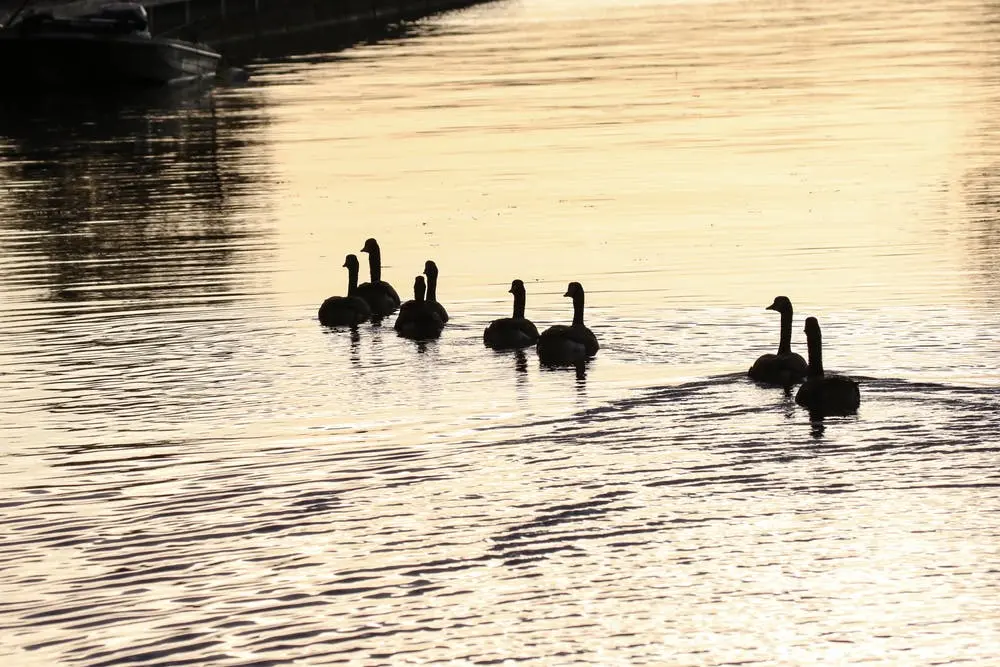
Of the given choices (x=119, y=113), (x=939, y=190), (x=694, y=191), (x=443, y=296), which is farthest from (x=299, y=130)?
(x=443, y=296)

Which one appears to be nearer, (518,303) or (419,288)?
(518,303)

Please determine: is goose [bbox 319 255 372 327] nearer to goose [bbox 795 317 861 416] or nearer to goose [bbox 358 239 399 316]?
goose [bbox 358 239 399 316]

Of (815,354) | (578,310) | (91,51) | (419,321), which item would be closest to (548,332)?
(578,310)

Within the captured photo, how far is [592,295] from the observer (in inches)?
1050

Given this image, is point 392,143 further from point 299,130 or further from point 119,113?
point 119,113

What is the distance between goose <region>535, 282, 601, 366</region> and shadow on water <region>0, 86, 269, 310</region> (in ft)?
20.9

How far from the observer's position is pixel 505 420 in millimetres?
19750

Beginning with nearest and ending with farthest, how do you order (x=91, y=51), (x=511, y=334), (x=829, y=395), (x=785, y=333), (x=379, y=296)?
(x=829, y=395)
(x=785, y=333)
(x=511, y=334)
(x=379, y=296)
(x=91, y=51)

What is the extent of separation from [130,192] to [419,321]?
19550 mm

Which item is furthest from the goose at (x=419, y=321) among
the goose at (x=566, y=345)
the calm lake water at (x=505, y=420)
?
the goose at (x=566, y=345)

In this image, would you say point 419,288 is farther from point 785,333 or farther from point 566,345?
point 785,333

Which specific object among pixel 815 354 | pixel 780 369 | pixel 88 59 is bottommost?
pixel 780 369

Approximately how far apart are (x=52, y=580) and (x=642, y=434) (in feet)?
19.8

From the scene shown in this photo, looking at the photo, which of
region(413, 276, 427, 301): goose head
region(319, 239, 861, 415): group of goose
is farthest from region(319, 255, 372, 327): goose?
region(413, 276, 427, 301): goose head
